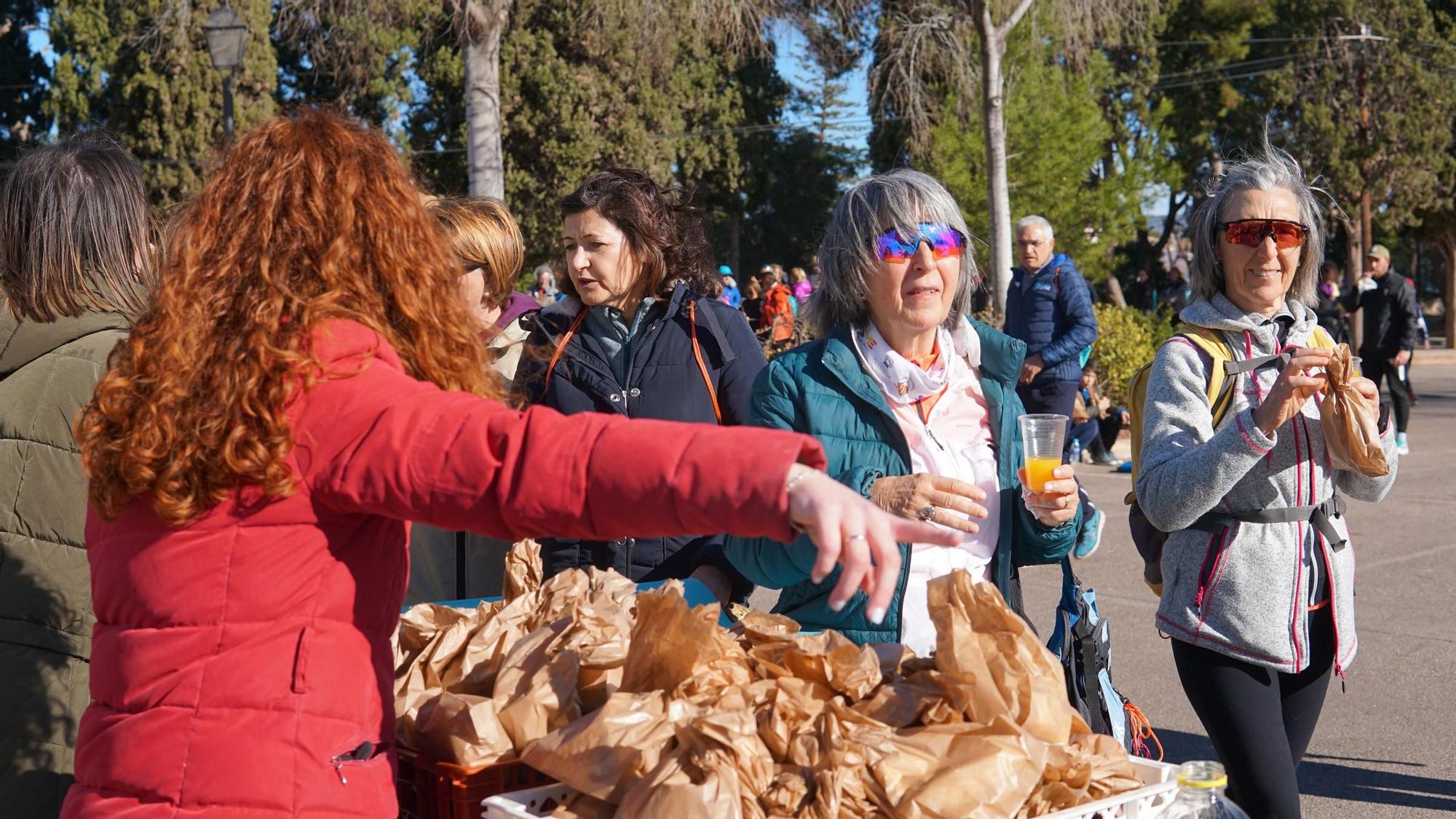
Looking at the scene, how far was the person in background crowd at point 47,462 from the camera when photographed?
268cm

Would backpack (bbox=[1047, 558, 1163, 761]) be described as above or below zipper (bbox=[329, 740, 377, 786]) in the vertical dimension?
below

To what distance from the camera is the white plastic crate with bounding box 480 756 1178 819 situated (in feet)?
6.22

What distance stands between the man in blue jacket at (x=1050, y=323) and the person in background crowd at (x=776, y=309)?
8039 millimetres

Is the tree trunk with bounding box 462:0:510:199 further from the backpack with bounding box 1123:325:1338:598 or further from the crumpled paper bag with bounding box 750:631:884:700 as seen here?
the crumpled paper bag with bounding box 750:631:884:700

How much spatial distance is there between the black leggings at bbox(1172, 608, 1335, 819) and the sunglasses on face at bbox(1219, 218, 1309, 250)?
0.87 meters

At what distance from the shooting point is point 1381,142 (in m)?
31.4

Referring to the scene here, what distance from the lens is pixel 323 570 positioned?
1768 mm

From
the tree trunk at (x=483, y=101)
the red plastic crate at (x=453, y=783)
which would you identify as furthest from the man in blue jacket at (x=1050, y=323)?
the red plastic crate at (x=453, y=783)

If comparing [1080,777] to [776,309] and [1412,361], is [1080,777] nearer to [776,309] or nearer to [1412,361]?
[776,309]

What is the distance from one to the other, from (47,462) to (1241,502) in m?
2.57

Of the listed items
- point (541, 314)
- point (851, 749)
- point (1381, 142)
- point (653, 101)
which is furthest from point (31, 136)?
point (851, 749)

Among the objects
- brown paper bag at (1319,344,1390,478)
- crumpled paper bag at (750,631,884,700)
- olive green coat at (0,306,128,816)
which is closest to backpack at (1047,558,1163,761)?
brown paper bag at (1319,344,1390,478)

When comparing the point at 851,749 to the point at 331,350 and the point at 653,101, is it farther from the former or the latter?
the point at 653,101

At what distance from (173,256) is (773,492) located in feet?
3.08
